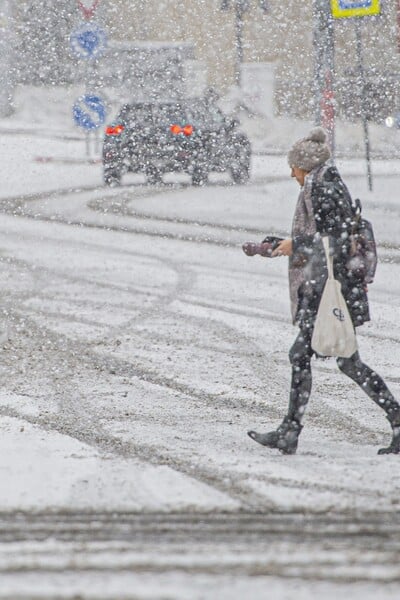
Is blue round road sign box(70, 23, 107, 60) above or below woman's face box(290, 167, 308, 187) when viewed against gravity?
above

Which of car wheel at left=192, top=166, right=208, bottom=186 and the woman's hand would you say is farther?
car wheel at left=192, top=166, right=208, bottom=186

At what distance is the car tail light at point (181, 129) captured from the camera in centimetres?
2066

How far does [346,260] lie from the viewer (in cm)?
530

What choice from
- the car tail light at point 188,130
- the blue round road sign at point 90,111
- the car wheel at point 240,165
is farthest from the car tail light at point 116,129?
the car wheel at point 240,165

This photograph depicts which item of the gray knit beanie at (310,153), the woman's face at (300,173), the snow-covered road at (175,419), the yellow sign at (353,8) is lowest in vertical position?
the snow-covered road at (175,419)

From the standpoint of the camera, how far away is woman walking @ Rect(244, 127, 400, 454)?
17.3 ft

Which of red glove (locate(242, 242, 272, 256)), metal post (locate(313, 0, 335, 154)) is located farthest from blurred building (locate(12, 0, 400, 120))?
red glove (locate(242, 242, 272, 256))

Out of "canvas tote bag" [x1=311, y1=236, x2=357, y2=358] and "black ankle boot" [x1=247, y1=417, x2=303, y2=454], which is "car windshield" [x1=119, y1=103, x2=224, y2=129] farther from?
"canvas tote bag" [x1=311, y1=236, x2=357, y2=358]

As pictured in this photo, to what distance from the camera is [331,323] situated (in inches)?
209

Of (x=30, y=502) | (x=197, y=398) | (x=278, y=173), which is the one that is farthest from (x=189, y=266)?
(x=278, y=173)

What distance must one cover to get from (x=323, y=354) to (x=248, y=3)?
35519 mm

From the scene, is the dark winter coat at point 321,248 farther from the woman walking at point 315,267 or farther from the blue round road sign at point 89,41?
the blue round road sign at point 89,41

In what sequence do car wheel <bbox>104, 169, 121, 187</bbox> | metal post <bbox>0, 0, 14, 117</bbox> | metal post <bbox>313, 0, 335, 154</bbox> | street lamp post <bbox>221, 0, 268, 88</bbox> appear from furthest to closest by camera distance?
metal post <bbox>0, 0, 14, 117</bbox> < street lamp post <bbox>221, 0, 268, 88</bbox> < car wheel <bbox>104, 169, 121, 187</bbox> < metal post <bbox>313, 0, 335, 154</bbox>

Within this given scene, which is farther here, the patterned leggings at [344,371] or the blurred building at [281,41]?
the blurred building at [281,41]
